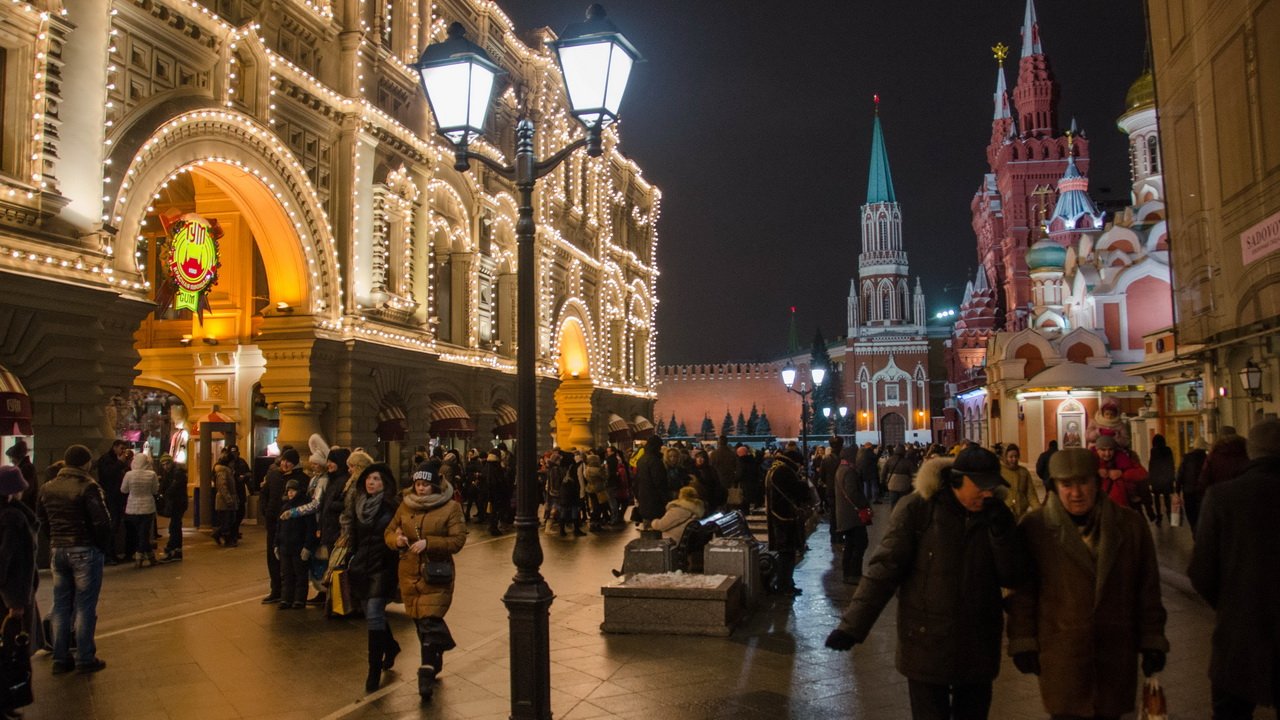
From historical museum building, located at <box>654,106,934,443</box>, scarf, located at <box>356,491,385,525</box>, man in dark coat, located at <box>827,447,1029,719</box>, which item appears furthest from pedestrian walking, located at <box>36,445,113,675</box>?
historical museum building, located at <box>654,106,934,443</box>

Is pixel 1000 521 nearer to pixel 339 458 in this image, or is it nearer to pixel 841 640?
pixel 841 640

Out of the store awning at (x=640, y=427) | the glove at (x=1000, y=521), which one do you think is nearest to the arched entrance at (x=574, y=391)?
the store awning at (x=640, y=427)

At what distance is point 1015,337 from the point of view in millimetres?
33469

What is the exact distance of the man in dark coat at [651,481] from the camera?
15.9 meters

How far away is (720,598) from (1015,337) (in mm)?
27473

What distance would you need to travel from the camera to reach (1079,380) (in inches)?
1190

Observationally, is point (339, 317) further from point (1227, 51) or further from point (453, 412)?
point (1227, 51)

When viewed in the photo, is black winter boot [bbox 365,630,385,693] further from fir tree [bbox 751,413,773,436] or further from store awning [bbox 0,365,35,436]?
fir tree [bbox 751,413,773,436]

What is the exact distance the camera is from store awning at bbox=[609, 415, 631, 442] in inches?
1492

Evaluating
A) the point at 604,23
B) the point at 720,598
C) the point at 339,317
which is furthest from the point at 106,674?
the point at 339,317

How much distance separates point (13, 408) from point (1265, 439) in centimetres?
1244

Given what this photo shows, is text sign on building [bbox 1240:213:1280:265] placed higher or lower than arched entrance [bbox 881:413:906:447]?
higher

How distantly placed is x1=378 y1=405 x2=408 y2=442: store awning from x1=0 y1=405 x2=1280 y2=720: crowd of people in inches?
223

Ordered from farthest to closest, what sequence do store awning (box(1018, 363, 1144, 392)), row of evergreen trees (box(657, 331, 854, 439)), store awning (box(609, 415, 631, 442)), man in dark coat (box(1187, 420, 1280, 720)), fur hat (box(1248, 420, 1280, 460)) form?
row of evergreen trees (box(657, 331, 854, 439)) < store awning (box(609, 415, 631, 442)) < store awning (box(1018, 363, 1144, 392)) < fur hat (box(1248, 420, 1280, 460)) < man in dark coat (box(1187, 420, 1280, 720))
